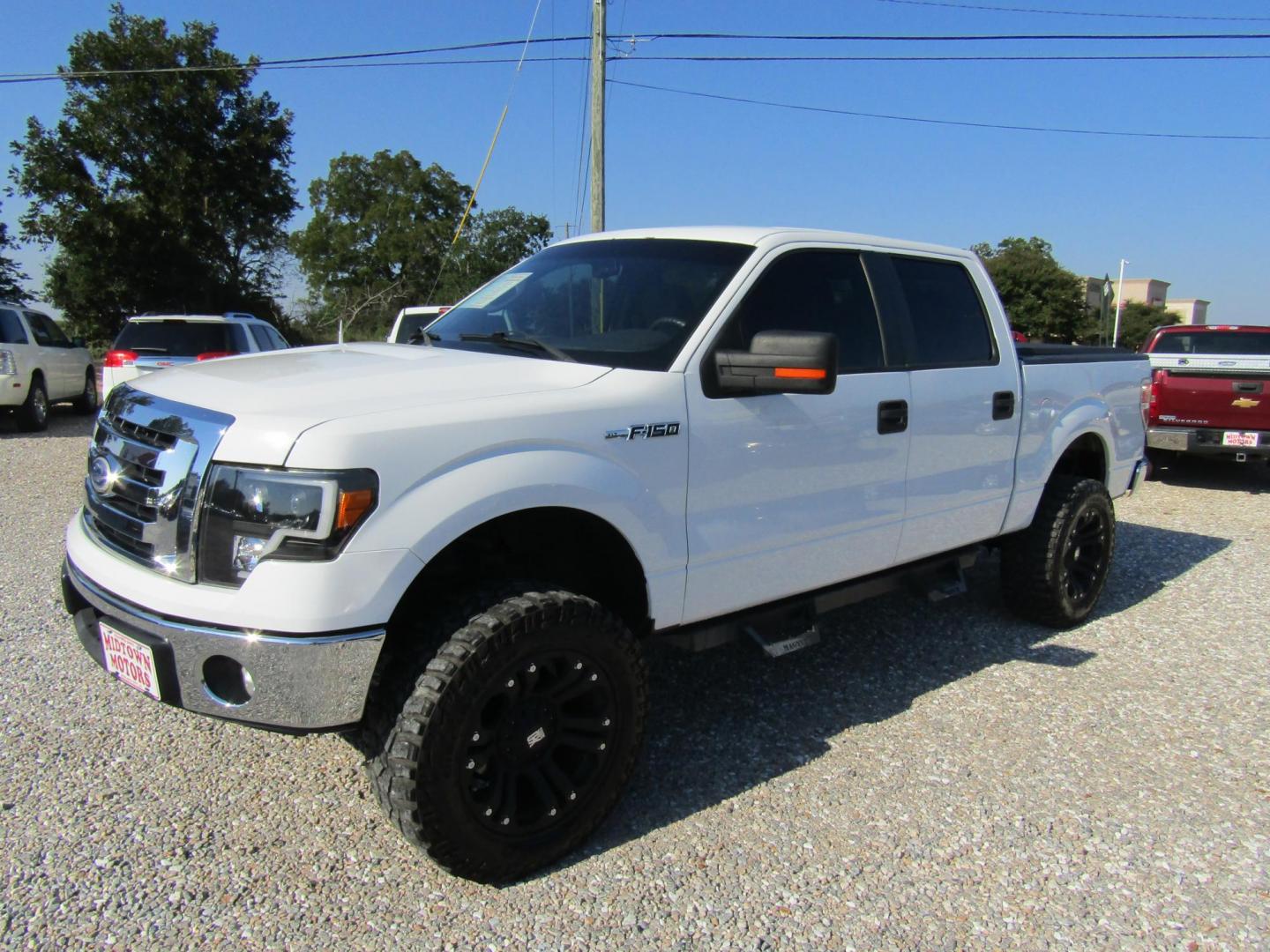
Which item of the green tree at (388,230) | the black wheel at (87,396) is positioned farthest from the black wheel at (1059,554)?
the green tree at (388,230)

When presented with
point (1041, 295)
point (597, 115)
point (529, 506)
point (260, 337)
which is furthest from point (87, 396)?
point (1041, 295)

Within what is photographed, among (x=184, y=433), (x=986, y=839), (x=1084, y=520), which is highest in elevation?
(x=184, y=433)

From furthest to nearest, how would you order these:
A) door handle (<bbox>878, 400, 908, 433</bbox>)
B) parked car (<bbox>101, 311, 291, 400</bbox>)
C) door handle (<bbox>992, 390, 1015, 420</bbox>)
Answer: parked car (<bbox>101, 311, 291, 400</bbox>) → door handle (<bbox>992, 390, 1015, 420</bbox>) → door handle (<bbox>878, 400, 908, 433</bbox>)

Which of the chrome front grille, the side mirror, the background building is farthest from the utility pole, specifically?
the background building

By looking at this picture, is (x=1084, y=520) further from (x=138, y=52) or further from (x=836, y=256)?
(x=138, y=52)

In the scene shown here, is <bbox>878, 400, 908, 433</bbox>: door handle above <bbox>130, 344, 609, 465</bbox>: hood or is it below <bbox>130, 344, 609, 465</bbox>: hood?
below

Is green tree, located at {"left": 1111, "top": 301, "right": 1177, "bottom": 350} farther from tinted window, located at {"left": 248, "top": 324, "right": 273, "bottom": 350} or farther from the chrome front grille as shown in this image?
the chrome front grille

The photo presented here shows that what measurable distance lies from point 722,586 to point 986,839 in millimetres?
1170

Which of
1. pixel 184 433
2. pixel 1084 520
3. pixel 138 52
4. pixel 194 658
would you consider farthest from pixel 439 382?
pixel 138 52

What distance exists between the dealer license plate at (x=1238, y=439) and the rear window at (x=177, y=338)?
10685 millimetres

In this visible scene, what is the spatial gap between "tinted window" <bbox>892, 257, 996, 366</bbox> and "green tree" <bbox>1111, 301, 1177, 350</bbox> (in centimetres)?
7396

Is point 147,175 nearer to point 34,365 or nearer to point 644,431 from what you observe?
point 34,365

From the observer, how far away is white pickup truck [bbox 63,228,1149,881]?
93.0 inches

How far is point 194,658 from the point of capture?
2396mm
